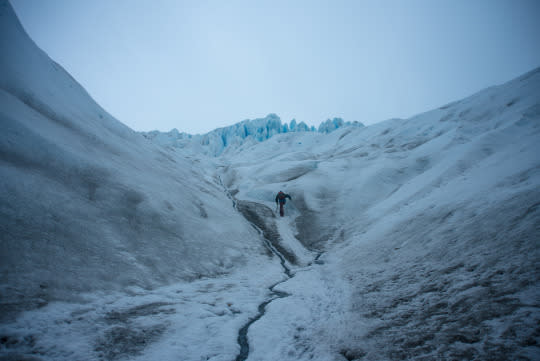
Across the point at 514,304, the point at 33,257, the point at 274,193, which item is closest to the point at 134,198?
the point at 33,257

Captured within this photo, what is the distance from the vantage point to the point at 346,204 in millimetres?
23469

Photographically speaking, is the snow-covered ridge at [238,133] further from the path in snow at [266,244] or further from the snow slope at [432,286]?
the snow slope at [432,286]

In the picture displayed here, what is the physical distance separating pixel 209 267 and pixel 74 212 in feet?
18.5

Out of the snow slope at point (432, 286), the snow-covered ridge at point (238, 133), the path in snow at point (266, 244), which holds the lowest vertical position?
the snow slope at point (432, 286)

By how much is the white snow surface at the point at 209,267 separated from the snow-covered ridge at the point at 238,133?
140m

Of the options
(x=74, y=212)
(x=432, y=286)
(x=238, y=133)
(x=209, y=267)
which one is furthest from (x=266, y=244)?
(x=238, y=133)

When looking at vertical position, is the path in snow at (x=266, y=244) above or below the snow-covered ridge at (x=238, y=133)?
below

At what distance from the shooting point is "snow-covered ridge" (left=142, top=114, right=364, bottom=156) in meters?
156

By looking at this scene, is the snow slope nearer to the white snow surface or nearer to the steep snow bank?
the white snow surface

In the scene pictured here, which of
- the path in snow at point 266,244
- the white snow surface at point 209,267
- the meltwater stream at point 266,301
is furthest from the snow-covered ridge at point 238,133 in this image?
the white snow surface at point 209,267

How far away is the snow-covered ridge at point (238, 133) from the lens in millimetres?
156225

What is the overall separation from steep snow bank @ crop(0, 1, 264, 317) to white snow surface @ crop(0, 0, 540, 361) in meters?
0.06

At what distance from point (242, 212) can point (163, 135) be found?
161 metres

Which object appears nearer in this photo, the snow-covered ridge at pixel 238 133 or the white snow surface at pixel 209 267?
the white snow surface at pixel 209 267
